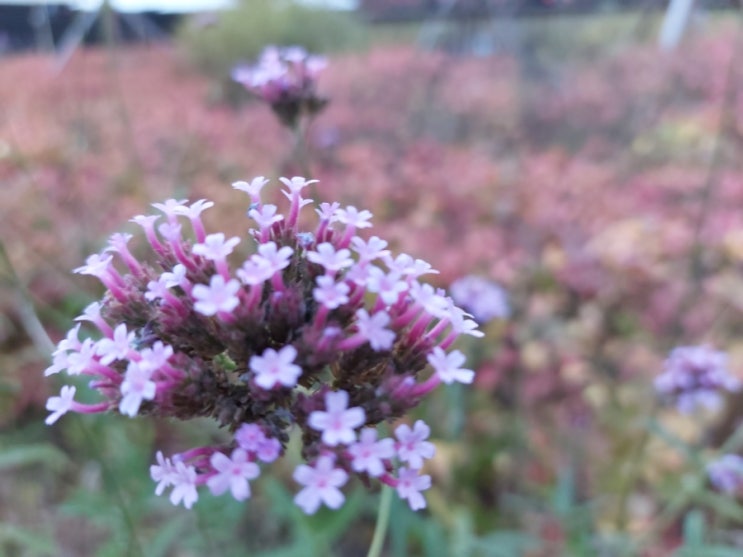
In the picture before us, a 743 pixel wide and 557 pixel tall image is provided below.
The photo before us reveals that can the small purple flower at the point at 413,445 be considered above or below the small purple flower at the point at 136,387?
below

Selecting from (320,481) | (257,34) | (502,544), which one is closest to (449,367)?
(320,481)

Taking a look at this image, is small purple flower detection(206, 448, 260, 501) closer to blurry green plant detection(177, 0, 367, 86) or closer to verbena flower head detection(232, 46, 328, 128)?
verbena flower head detection(232, 46, 328, 128)

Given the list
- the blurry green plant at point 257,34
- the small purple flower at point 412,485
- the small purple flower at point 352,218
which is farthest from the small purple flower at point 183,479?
the blurry green plant at point 257,34

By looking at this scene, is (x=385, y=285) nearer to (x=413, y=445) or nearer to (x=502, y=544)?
(x=413, y=445)

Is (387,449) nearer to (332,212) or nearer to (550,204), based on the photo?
(332,212)

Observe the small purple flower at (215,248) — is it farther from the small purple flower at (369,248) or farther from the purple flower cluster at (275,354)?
the small purple flower at (369,248)

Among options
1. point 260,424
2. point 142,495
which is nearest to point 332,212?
point 260,424

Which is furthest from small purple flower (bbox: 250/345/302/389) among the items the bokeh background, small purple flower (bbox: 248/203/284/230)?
the bokeh background
